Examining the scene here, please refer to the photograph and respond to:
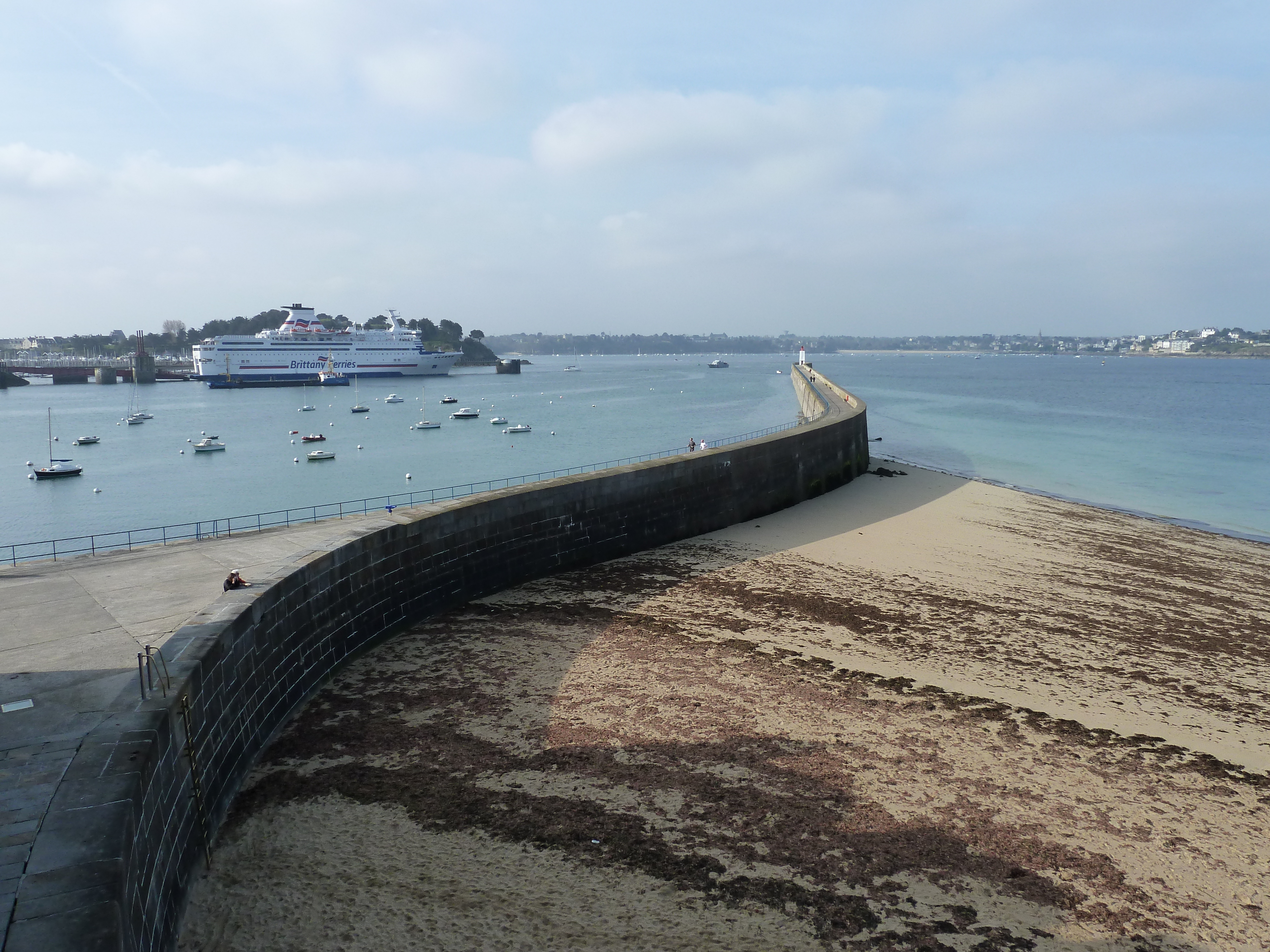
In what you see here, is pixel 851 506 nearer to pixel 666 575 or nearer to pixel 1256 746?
pixel 666 575

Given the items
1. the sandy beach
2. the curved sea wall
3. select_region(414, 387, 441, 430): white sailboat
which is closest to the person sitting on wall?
the curved sea wall

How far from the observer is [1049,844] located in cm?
799

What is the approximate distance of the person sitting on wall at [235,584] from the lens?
32.4 ft

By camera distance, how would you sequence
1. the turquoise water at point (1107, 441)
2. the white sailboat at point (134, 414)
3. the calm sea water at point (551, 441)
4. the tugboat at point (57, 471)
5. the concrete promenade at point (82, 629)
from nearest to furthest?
the concrete promenade at point (82, 629), the turquoise water at point (1107, 441), the calm sea water at point (551, 441), the tugboat at point (57, 471), the white sailboat at point (134, 414)

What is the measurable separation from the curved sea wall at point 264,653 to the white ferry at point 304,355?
328 feet

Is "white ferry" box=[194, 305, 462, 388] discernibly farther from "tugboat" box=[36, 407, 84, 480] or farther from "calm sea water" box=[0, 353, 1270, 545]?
"tugboat" box=[36, 407, 84, 480]

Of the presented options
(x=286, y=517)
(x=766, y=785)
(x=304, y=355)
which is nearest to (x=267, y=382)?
(x=304, y=355)

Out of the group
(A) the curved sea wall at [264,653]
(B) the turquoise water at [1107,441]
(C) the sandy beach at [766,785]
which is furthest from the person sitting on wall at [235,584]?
(B) the turquoise water at [1107,441]

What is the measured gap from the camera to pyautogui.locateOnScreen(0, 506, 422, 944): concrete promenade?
19.6 ft

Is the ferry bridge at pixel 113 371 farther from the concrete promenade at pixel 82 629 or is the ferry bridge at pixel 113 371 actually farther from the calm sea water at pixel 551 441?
the concrete promenade at pixel 82 629

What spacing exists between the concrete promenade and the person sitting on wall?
23 centimetres

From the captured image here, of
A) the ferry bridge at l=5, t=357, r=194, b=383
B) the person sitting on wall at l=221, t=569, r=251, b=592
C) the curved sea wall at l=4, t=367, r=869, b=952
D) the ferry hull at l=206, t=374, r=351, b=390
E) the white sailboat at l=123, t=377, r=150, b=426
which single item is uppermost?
the ferry bridge at l=5, t=357, r=194, b=383

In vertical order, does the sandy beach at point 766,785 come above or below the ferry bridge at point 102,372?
below

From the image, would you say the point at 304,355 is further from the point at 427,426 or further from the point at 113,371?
the point at 427,426
